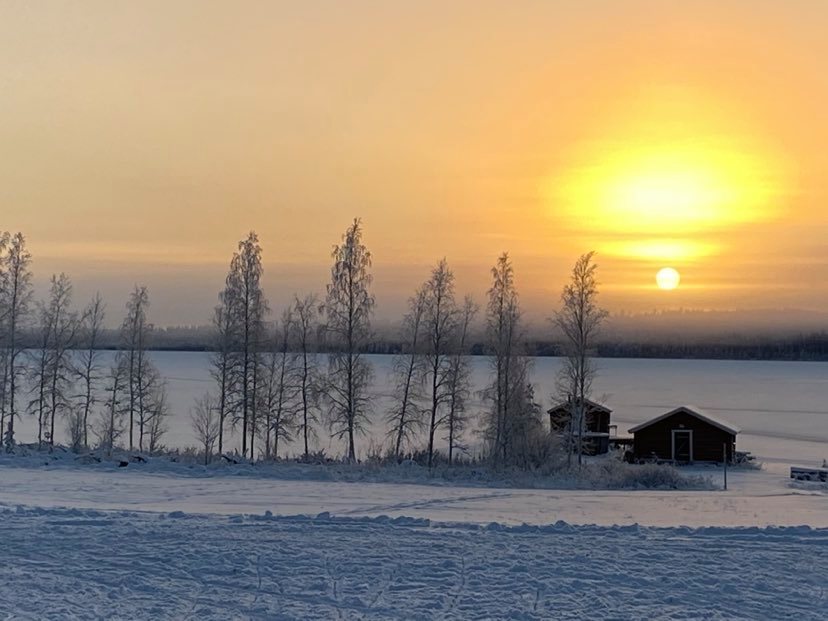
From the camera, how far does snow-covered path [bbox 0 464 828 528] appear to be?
56.5 ft

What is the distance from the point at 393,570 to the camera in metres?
11.4

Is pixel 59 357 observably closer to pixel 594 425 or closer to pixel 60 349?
pixel 60 349

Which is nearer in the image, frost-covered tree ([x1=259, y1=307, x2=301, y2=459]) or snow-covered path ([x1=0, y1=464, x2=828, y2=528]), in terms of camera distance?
snow-covered path ([x1=0, y1=464, x2=828, y2=528])

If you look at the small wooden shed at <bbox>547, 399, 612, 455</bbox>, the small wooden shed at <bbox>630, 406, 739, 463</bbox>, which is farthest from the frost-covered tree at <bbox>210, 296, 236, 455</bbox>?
the small wooden shed at <bbox>630, 406, 739, 463</bbox>

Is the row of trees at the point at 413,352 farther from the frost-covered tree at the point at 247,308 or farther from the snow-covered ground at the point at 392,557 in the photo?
the snow-covered ground at the point at 392,557

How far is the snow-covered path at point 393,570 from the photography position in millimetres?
9867

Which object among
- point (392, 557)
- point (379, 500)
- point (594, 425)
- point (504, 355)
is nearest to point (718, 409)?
point (594, 425)

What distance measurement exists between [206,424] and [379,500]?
21642 mm

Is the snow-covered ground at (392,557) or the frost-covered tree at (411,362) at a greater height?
the frost-covered tree at (411,362)

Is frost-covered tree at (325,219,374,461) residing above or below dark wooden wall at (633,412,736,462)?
above

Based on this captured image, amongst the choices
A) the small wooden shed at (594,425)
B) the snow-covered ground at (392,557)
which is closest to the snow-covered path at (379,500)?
the snow-covered ground at (392,557)

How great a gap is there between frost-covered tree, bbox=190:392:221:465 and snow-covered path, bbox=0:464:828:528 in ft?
19.0

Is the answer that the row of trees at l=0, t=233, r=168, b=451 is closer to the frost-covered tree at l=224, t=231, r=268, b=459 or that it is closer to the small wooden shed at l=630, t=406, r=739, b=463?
the frost-covered tree at l=224, t=231, r=268, b=459

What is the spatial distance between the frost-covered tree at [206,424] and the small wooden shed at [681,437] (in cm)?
2278
